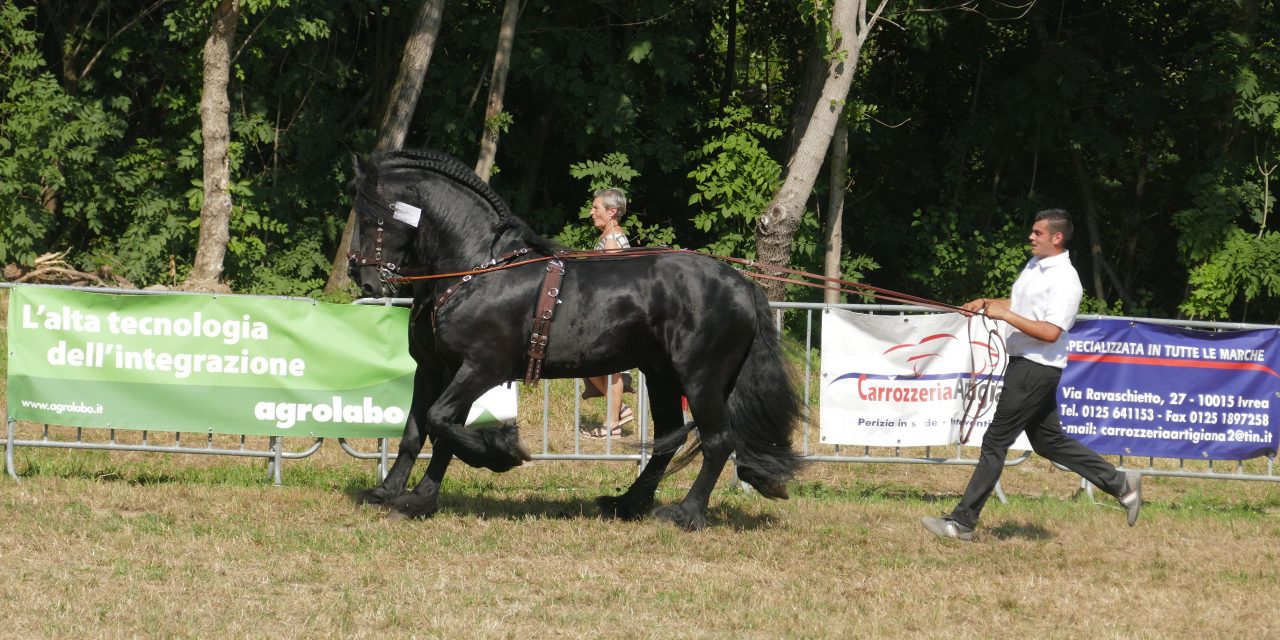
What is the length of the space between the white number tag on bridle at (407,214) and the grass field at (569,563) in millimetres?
1768

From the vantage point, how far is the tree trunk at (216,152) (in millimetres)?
15477

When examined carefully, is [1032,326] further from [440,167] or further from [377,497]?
[377,497]

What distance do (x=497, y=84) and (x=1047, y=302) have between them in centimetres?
1121

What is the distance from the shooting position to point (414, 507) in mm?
7758

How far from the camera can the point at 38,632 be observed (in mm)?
5301

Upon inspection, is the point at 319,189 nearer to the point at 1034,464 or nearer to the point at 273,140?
the point at 273,140

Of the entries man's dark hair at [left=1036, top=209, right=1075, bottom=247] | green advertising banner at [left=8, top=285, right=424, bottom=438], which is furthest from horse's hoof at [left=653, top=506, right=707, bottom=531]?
man's dark hair at [left=1036, top=209, right=1075, bottom=247]

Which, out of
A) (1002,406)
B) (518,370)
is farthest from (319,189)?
(1002,406)

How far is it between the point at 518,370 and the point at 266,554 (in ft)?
5.92

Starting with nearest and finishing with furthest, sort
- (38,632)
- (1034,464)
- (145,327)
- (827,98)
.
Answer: (38,632) → (145,327) → (1034,464) → (827,98)

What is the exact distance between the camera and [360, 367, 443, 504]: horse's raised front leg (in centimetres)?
805

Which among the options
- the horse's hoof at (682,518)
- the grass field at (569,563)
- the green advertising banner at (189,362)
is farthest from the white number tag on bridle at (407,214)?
the horse's hoof at (682,518)

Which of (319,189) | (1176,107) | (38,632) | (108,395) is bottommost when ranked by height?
(38,632)

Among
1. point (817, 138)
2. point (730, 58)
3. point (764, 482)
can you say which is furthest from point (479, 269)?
point (730, 58)
